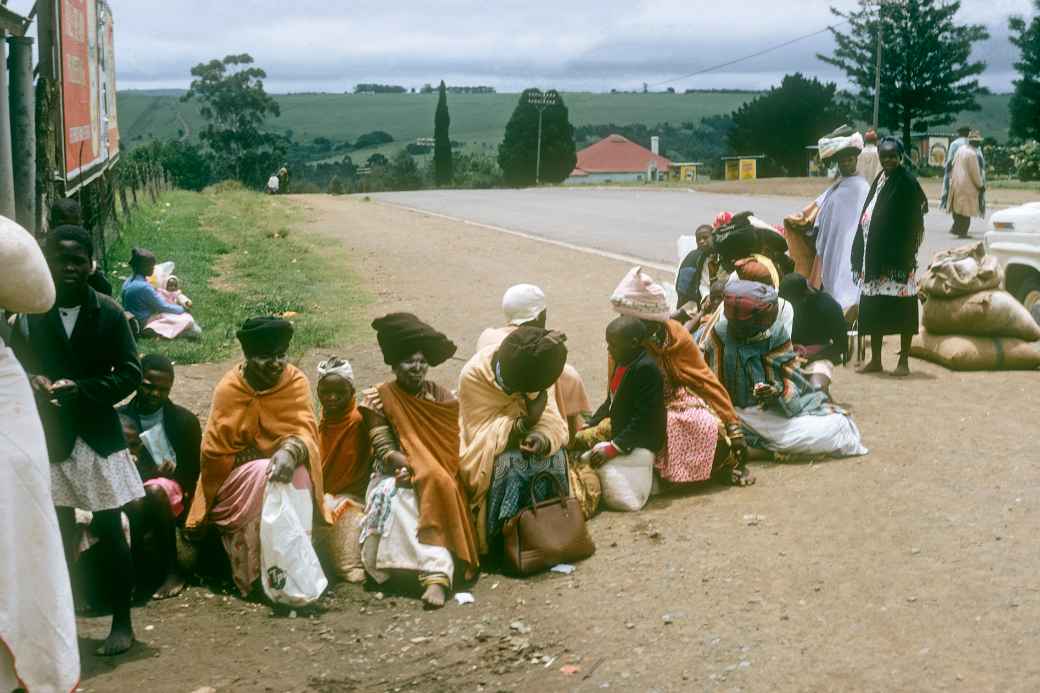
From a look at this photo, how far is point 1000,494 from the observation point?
6305 millimetres

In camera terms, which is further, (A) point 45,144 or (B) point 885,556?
(A) point 45,144

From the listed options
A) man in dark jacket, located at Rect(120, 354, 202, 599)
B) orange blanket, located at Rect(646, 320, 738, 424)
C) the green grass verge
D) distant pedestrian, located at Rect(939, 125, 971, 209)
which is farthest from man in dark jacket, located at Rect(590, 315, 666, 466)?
distant pedestrian, located at Rect(939, 125, 971, 209)

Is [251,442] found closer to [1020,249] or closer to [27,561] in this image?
[27,561]

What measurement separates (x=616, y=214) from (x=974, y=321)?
1807 centimetres

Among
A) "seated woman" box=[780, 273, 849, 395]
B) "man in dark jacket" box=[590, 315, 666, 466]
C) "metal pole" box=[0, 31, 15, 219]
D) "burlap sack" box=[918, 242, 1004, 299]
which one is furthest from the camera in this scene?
"burlap sack" box=[918, 242, 1004, 299]

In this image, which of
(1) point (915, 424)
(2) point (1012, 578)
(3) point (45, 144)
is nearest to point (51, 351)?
(2) point (1012, 578)

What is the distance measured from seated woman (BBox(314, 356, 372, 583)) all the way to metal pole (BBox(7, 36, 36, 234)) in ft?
14.1

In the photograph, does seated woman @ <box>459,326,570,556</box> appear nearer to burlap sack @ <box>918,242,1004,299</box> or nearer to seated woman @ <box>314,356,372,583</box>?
seated woman @ <box>314,356,372,583</box>

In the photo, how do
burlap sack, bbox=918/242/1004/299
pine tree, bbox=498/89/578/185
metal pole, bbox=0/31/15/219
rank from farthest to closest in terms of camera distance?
pine tree, bbox=498/89/578/185
burlap sack, bbox=918/242/1004/299
metal pole, bbox=0/31/15/219

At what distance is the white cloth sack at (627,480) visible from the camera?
21.7 feet

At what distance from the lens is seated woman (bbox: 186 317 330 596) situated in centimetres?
571

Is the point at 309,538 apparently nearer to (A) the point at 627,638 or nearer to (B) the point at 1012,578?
(A) the point at 627,638

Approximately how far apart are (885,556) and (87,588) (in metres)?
3.51

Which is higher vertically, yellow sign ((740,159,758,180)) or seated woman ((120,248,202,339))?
yellow sign ((740,159,758,180))
